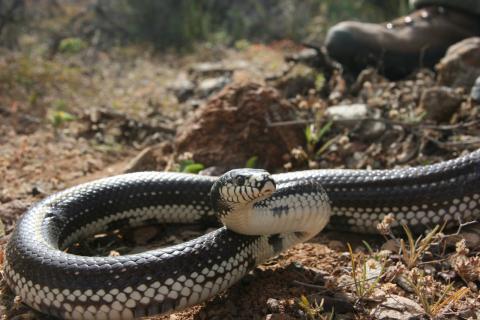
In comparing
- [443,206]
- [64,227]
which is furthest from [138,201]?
[443,206]

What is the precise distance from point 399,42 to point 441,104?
6.97 feet

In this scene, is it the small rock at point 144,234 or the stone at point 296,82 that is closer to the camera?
the small rock at point 144,234

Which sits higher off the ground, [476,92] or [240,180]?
[240,180]

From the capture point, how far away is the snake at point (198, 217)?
4.41 m

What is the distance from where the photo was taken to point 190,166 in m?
7.21

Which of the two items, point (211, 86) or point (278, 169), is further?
point (211, 86)

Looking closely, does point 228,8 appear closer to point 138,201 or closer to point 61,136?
point 61,136

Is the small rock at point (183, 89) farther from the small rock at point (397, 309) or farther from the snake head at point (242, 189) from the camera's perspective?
the small rock at point (397, 309)

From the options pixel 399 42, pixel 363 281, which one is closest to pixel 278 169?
pixel 363 281

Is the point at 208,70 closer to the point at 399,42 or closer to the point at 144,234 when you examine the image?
the point at 399,42

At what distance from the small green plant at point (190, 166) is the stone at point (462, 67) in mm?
3825

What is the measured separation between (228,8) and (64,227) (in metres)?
12.5

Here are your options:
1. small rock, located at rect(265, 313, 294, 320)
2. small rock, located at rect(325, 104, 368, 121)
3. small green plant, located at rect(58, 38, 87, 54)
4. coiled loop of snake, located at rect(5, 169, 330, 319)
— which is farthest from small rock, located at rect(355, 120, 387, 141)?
small green plant, located at rect(58, 38, 87, 54)

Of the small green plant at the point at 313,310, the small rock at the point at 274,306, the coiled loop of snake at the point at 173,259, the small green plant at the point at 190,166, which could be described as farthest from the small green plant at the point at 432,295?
the small green plant at the point at 190,166
